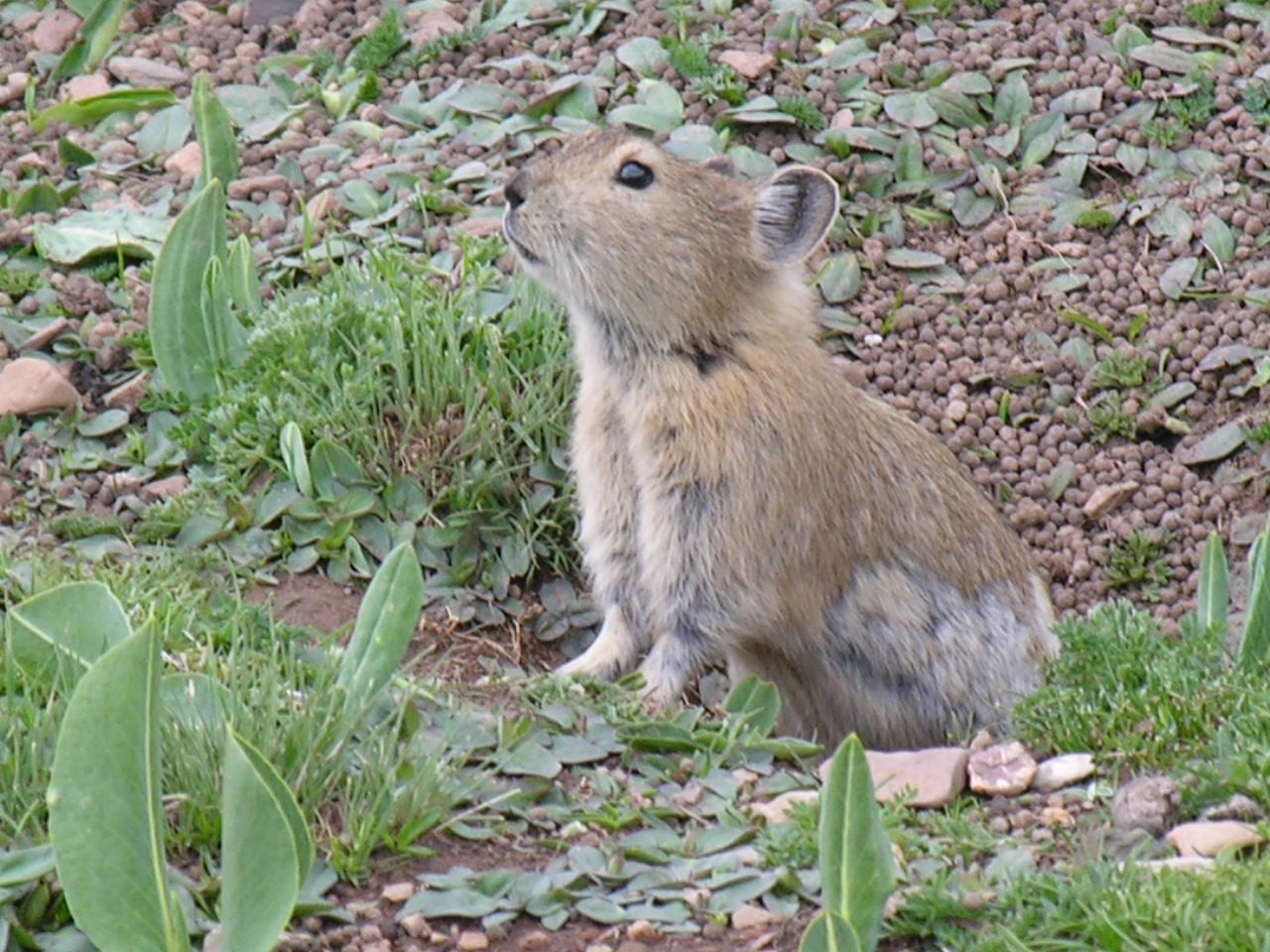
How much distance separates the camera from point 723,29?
895 centimetres

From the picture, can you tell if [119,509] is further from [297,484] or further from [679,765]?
[679,765]

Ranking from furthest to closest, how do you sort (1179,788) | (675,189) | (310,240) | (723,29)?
(723,29), (310,240), (675,189), (1179,788)

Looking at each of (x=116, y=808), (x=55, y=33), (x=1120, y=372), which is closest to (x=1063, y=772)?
(x=116, y=808)

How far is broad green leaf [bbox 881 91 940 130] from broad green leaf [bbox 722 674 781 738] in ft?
12.0

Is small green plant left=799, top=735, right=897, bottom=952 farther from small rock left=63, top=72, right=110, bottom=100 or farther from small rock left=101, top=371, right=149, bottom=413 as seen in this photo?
small rock left=63, top=72, right=110, bottom=100

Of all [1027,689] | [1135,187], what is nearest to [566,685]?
[1027,689]

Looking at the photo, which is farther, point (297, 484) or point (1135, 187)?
point (1135, 187)

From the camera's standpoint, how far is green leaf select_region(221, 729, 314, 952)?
3629mm

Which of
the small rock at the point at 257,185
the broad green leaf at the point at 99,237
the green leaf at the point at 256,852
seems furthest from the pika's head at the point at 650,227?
the green leaf at the point at 256,852

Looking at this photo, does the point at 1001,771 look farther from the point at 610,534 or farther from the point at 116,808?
the point at 116,808

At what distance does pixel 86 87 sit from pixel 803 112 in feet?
10.9

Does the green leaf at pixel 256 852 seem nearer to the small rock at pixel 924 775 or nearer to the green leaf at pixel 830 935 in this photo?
the green leaf at pixel 830 935

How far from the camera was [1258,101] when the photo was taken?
8500 mm

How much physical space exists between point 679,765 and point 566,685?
2.10 feet
